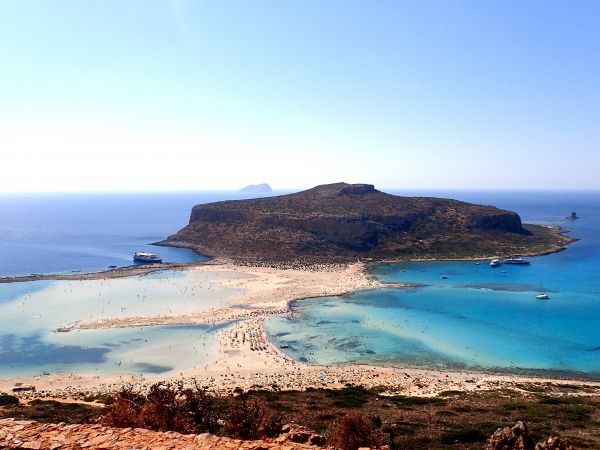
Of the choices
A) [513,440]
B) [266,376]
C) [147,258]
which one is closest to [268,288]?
[266,376]

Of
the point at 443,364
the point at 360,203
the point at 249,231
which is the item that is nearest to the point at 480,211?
the point at 360,203

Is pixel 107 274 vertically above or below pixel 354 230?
below

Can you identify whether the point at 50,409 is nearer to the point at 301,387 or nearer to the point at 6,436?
the point at 301,387

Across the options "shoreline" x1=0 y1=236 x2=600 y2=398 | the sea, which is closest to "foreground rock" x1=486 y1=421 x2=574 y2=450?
Answer: "shoreline" x1=0 y1=236 x2=600 y2=398

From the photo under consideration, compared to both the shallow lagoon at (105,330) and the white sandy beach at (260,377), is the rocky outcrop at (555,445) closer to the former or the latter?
the white sandy beach at (260,377)

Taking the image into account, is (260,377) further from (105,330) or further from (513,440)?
(513,440)

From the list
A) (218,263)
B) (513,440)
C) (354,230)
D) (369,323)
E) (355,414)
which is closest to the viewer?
(513,440)
